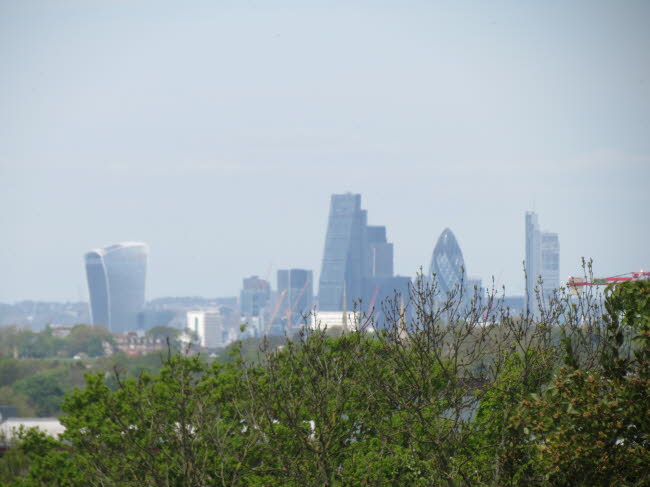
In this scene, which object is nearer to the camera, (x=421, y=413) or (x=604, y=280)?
(x=421, y=413)

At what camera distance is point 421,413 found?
1770cm

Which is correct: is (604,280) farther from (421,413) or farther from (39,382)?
(39,382)

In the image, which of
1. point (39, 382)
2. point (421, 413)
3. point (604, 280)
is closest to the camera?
point (421, 413)

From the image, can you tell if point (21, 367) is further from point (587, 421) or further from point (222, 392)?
point (587, 421)

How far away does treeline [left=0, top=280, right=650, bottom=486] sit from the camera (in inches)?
468

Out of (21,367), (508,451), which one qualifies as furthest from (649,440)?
(21,367)

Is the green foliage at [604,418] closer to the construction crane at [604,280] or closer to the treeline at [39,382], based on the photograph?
the construction crane at [604,280]

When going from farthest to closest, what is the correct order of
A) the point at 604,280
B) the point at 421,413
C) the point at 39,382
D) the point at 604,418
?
the point at 39,382 < the point at 604,280 < the point at 421,413 < the point at 604,418

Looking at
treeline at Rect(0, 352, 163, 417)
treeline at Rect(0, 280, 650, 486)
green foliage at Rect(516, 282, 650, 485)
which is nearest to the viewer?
green foliage at Rect(516, 282, 650, 485)

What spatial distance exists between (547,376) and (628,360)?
6253mm

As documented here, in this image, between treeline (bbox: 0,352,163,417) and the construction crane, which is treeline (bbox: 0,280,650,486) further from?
treeline (bbox: 0,352,163,417)

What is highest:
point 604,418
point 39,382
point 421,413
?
point 604,418

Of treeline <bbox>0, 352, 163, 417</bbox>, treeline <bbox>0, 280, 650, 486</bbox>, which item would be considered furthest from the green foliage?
treeline <bbox>0, 352, 163, 417</bbox>

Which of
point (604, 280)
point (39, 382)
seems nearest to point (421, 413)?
point (604, 280)
